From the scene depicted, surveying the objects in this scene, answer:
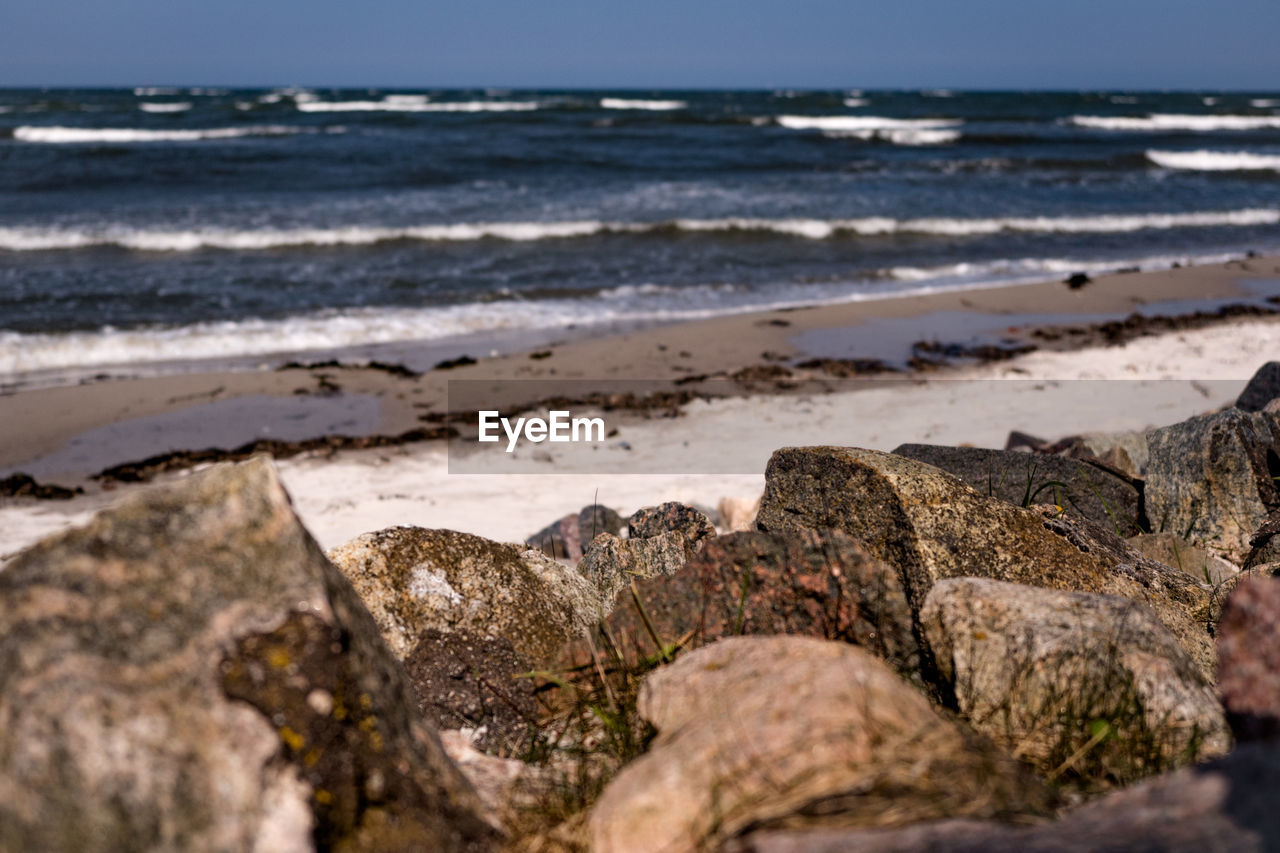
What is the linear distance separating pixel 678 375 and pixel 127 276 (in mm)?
8122

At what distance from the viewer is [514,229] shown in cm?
1533

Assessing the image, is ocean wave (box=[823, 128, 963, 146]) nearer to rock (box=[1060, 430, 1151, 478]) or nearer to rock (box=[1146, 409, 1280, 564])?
rock (box=[1060, 430, 1151, 478])

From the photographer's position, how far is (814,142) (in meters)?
31.9

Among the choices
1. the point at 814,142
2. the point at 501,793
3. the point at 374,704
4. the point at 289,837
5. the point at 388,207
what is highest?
the point at 814,142

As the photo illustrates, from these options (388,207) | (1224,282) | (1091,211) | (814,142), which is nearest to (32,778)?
(1224,282)

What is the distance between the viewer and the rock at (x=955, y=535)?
2.83 m

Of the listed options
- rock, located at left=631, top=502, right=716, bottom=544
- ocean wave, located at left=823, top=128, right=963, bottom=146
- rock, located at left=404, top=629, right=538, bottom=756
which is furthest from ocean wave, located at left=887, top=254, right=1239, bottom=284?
ocean wave, located at left=823, top=128, right=963, bottom=146

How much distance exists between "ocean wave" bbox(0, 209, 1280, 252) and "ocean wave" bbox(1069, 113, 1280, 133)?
28.8 meters

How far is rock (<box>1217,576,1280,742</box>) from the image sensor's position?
149cm

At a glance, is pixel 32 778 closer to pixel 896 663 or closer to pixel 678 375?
pixel 896 663

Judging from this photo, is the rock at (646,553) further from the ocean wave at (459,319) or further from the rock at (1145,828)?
the ocean wave at (459,319)

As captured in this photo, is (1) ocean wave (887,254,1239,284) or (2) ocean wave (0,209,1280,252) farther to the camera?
(2) ocean wave (0,209,1280,252)

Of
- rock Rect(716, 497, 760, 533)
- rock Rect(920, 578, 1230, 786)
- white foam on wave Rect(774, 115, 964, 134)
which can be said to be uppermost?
white foam on wave Rect(774, 115, 964, 134)
